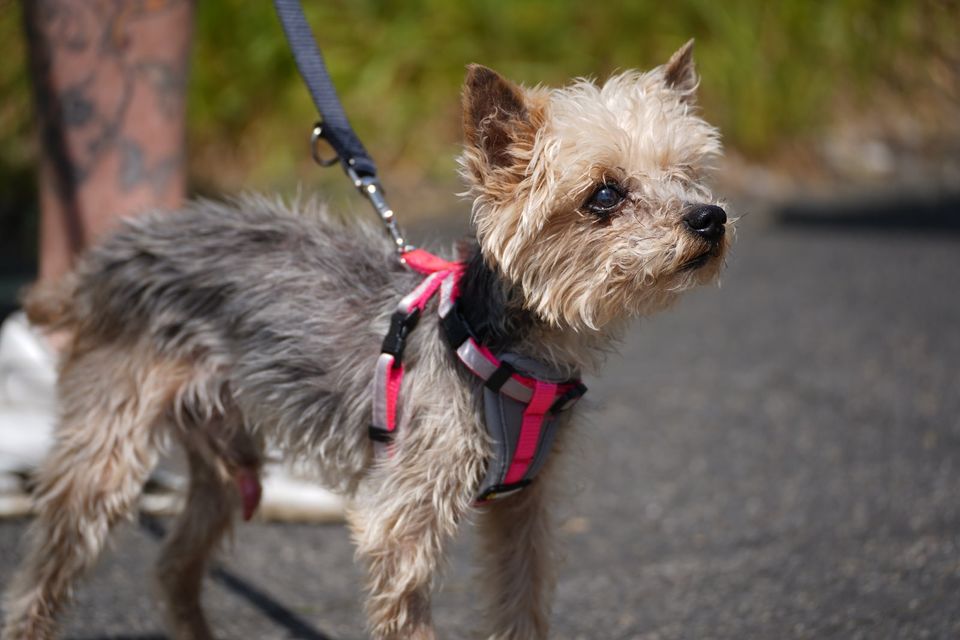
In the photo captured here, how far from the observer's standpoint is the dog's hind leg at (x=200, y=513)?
3836 millimetres

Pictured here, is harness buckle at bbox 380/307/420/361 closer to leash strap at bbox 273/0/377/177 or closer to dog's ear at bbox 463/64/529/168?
dog's ear at bbox 463/64/529/168

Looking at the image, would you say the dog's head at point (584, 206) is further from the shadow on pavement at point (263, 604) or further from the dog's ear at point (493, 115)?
the shadow on pavement at point (263, 604)

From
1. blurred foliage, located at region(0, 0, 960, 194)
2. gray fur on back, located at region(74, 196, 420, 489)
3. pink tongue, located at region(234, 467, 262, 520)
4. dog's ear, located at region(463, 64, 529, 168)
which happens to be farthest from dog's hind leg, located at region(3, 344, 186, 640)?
blurred foliage, located at region(0, 0, 960, 194)

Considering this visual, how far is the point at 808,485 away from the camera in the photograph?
A: 17.2ft

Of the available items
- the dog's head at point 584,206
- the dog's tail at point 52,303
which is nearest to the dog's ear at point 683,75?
the dog's head at point 584,206

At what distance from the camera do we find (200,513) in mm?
4027

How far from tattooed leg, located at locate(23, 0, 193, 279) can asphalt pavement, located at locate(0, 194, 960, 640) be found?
54.5 inches

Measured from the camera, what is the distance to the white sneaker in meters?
4.61

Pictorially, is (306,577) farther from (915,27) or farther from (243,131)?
(915,27)

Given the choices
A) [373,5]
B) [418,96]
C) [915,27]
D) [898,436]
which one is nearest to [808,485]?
[898,436]

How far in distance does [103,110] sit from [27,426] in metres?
1.37

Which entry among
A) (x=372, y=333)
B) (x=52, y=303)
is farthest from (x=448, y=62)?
(x=372, y=333)

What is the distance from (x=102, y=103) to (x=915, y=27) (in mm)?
9479

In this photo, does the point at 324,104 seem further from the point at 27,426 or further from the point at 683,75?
the point at 27,426
